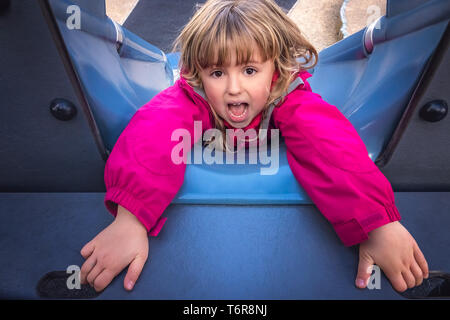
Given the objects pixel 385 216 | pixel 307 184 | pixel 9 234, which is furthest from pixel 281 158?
pixel 9 234

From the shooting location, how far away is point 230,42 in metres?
0.57

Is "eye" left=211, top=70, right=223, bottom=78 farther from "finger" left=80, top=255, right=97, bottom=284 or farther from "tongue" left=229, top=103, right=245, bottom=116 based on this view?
"finger" left=80, top=255, right=97, bottom=284

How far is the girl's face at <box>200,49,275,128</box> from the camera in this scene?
0.59 m

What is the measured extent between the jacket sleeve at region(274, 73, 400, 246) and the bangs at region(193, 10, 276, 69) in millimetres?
136

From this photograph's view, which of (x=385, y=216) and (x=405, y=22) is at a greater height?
(x=405, y=22)

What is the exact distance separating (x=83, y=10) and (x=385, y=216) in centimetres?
61

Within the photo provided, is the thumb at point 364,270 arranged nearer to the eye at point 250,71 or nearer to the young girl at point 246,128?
the young girl at point 246,128

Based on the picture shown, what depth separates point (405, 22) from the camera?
69 cm

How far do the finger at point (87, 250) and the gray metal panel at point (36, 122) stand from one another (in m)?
0.14

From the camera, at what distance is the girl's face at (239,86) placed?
23.1 inches

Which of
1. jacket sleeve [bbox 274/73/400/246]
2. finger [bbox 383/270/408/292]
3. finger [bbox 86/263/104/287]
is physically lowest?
finger [bbox 383/270/408/292]

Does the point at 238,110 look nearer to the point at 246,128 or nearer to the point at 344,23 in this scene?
the point at 246,128


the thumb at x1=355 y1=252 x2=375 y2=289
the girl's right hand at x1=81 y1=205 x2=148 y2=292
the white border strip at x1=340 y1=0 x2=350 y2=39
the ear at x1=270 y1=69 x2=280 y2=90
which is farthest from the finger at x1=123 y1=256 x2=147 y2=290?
the white border strip at x1=340 y1=0 x2=350 y2=39
